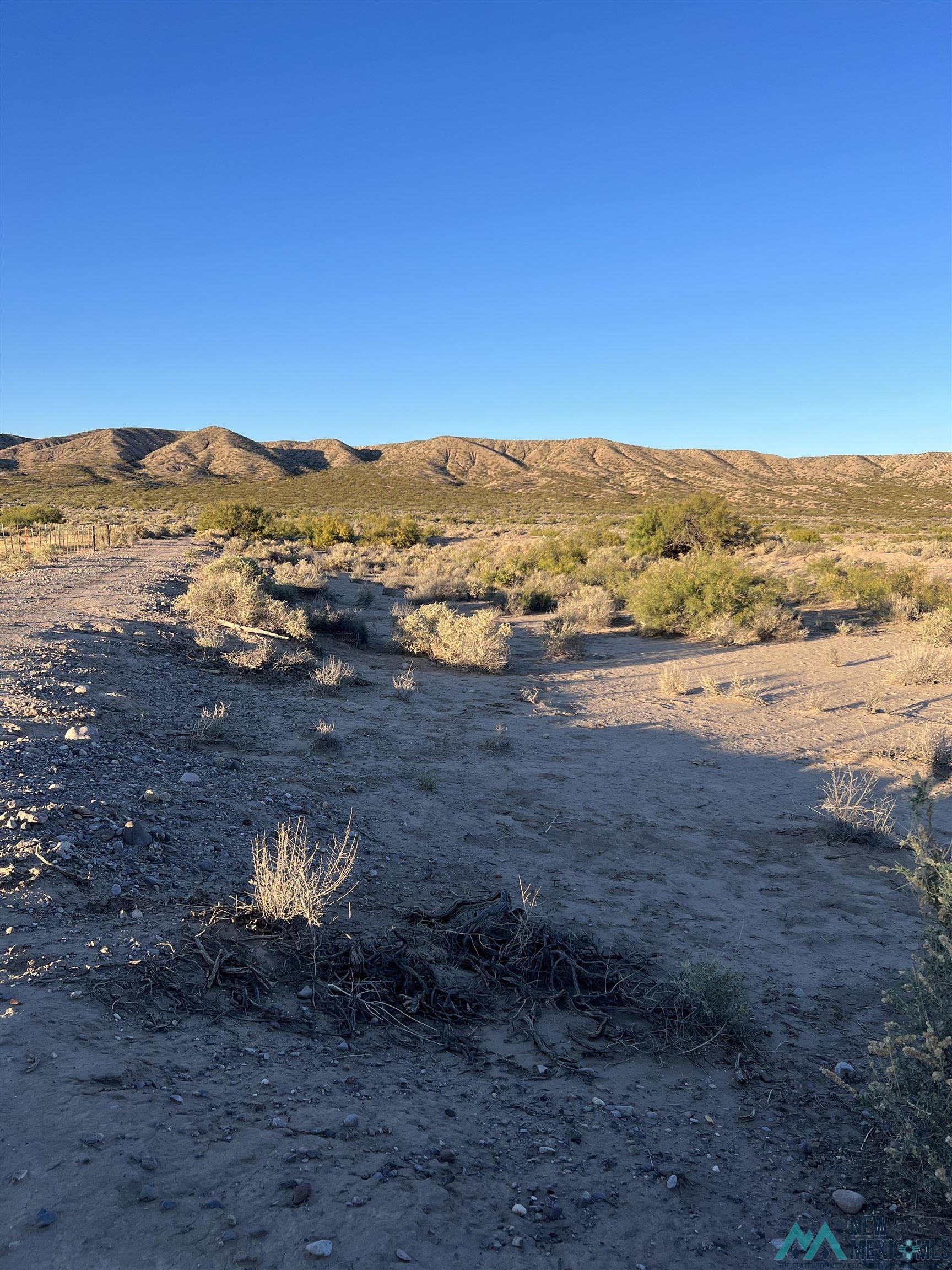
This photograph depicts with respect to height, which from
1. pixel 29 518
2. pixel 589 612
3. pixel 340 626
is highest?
pixel 29 518

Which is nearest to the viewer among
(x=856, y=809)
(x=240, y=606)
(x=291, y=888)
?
(x=291, y=888)

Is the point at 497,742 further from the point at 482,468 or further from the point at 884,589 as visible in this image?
the point at 482,468

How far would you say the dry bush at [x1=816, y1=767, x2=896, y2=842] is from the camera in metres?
6.61

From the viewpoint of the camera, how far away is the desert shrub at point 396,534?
34.0m

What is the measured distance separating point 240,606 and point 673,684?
300 inches

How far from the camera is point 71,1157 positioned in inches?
94.2

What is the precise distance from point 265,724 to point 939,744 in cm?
779

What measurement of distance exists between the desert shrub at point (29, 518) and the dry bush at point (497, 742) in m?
30.6

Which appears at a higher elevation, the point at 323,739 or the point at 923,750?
the point at 323,739

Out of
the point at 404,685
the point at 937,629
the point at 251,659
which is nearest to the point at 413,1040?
the point at 404,685

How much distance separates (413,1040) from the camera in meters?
3.55

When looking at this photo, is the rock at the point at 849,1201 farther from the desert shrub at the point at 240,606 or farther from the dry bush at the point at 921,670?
the desert shrub at the point at 240,606

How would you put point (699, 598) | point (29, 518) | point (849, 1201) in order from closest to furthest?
point (849, 1201)
point (699, 598)
point (29, 518)

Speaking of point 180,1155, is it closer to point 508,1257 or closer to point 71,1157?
point 71,1157
